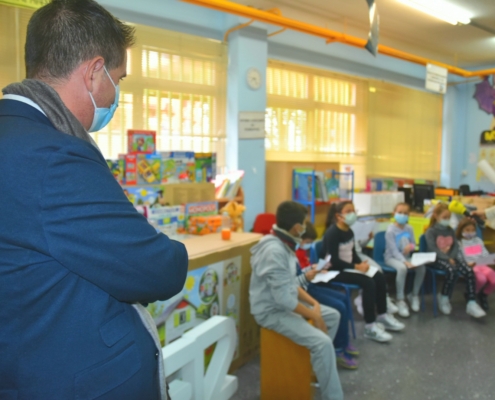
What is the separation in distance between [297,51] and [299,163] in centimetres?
156

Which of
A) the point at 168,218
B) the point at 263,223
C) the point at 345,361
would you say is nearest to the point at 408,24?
the point at 263,223

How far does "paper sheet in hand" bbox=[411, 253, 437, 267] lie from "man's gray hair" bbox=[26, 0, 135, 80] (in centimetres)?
384

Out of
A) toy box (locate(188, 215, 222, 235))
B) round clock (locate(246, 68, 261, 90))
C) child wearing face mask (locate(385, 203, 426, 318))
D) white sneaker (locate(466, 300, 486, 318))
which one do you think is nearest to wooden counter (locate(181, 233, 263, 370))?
toy box (locate(188, 215, 222, 235))

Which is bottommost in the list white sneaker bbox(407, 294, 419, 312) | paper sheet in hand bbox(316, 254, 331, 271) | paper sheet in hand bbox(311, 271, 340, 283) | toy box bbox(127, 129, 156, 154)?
white sneaker bbox(407, 294, 419, 312)

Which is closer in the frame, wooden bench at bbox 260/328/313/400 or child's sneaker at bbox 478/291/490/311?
wooden bench at bbox 260/328/313/400

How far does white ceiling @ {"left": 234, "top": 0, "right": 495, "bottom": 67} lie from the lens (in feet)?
15.7

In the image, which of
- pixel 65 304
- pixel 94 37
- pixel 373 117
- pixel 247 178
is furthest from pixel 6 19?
pixel 373 117

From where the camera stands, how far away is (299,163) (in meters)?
5.30

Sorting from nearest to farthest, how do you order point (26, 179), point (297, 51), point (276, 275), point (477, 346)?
point (26, 179) < point (276, 275) < point (477, 346) < point (297, 51)

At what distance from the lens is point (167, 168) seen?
3193mm

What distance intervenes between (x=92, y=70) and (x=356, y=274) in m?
3.09

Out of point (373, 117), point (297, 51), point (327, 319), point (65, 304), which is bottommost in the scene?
point (327, 319)

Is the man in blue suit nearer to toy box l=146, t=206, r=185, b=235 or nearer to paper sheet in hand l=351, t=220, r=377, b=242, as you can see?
toy box l=146, t=206, r=185, b=235

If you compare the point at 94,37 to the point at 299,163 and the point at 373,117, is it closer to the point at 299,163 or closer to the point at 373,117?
the point at 299,163
